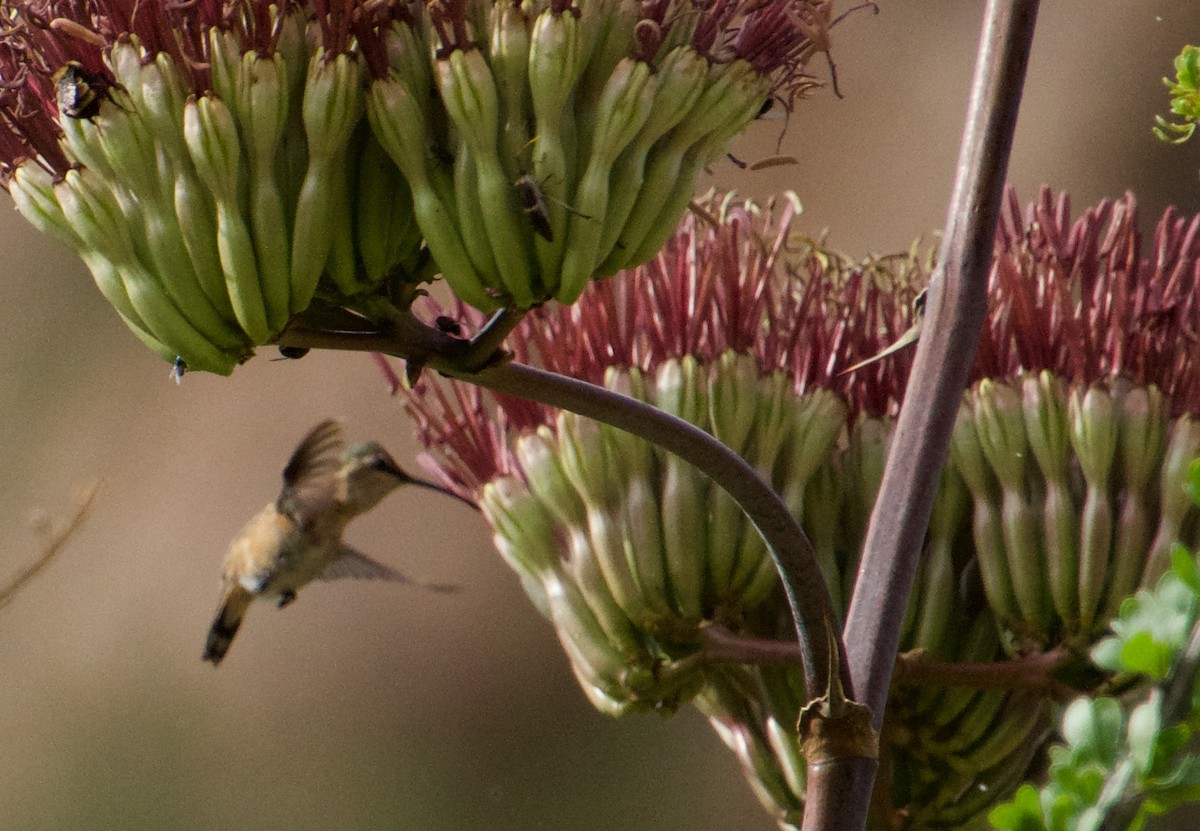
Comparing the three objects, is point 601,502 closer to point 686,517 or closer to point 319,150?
point 686,517

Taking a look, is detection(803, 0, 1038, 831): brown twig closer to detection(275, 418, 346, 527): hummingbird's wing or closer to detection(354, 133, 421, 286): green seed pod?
detection(354, 133, 421, 286): green seed pod

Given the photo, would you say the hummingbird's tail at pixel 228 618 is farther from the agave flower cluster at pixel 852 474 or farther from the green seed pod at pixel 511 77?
the green seed pod at pixel 511 77

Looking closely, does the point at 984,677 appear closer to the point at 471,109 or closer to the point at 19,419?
the point at 471,109

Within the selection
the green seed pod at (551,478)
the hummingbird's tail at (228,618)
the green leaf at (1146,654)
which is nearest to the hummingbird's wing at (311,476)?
the hummingbird's tail at (228,618)

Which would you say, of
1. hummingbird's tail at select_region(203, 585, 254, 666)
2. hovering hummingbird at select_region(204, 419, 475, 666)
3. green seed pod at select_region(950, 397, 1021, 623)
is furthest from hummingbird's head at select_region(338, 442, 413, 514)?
green seed pod at select_region(950, 397, 1021, 623)

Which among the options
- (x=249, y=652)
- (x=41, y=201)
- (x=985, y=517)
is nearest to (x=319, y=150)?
(x=41, y=201)

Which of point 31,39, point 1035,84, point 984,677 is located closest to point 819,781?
point 984,677
